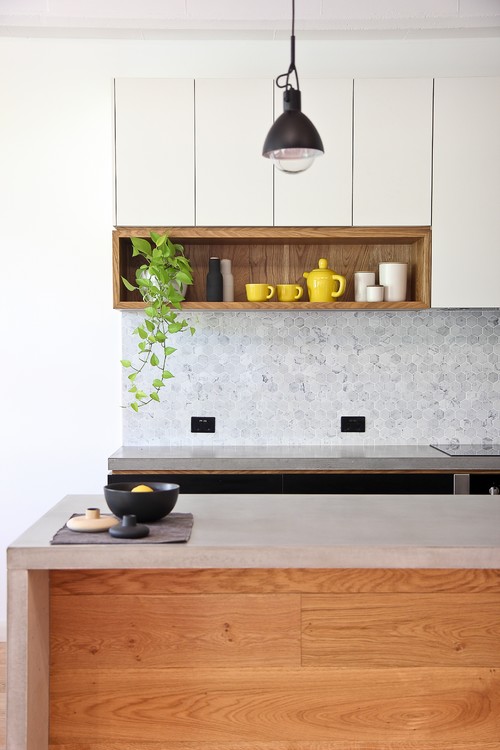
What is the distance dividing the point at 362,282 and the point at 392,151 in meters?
0.62

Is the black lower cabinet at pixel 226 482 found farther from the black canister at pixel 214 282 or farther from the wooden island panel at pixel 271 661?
the wooden island panel at pixel 271 661

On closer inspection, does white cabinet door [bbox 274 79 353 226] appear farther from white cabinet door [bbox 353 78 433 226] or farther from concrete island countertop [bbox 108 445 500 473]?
concrete island countertop [bbox 108 445 500 473]

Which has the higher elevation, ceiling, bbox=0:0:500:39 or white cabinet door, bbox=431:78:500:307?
ceiling, bbox=0:0:500:39

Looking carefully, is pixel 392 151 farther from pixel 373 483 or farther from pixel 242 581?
pixel 242 581

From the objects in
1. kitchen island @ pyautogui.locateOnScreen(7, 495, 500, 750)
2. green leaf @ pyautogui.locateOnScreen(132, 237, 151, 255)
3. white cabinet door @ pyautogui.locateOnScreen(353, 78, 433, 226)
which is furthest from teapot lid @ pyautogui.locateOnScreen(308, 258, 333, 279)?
kitchen island @ pyautogui.locateOnScreen(7, 495, 500, 750)

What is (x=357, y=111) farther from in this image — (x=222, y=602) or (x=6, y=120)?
(x=222, y=602)

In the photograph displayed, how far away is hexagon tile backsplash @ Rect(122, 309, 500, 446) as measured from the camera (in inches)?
161

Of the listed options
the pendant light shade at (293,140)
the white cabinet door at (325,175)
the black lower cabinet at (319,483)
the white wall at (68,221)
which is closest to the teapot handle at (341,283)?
the white cabinet door at (325,175)

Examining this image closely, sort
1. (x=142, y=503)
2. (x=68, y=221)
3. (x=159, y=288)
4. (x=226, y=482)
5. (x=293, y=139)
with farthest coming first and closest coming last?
(x=68, y=221) → (x=159, y=288) → (x=226, y=482) → (x=293, y=139) → (x=142, y=503)

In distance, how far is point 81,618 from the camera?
2020 mm

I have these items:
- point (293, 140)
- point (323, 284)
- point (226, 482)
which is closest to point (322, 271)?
point (323, 284)

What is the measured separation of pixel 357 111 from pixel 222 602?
8.20ft

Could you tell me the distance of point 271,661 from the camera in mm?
2025

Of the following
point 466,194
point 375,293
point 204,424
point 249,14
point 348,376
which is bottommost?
point 204,424
